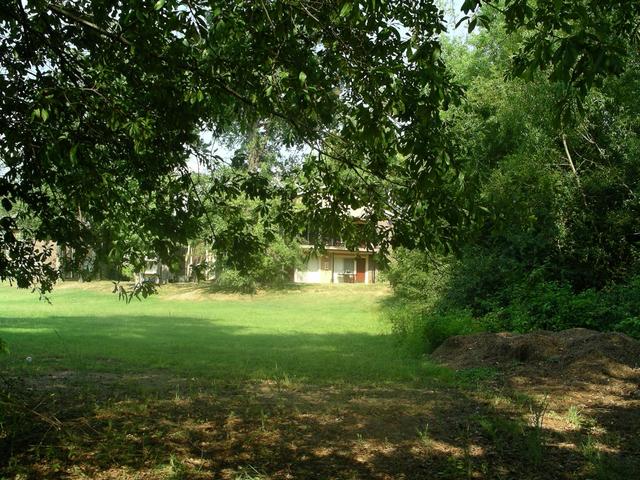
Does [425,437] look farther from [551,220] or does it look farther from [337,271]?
[337,271]

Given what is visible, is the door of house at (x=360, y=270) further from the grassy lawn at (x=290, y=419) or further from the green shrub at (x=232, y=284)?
the grassy lawn at (x=290, y=419)

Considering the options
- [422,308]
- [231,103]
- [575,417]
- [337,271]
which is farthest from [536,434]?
[337,271]

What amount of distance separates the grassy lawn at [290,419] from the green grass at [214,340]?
0.12 meters

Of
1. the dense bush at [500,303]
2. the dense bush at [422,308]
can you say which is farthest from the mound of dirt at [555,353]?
the dense bush at [500,303]

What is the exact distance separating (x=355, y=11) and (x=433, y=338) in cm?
1089

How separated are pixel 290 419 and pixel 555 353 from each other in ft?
19.4

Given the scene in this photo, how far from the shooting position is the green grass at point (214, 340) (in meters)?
10.9

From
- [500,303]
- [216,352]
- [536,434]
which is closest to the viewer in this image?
[536,434]

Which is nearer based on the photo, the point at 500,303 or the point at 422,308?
the point at 500,303

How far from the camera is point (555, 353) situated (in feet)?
35.0

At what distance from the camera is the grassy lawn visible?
5223 millimetres

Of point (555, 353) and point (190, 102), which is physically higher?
point (190, 102)

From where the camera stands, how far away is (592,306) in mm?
15188

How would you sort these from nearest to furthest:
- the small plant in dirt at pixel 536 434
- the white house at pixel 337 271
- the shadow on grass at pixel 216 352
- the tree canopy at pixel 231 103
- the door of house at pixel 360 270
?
the tree canopy at pixel 231 103
the small plant in dirt at pixel 536 434
the shadow on grass at pixel 216 352
the white house at pixel 337 271
the door of house at pixel 360 270
